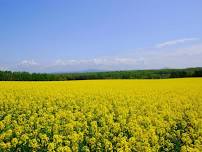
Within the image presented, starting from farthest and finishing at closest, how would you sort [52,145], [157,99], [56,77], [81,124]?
1. [56,77]
2. [157,99]
3. [81,124]
4. [52,145]

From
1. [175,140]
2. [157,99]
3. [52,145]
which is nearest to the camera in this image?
[52,145]

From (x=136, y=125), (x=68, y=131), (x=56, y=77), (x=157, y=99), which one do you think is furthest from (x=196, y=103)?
(x=56, y=77)

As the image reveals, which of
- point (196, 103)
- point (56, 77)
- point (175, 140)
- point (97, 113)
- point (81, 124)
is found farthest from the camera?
point (56, 77)

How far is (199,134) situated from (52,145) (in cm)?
434

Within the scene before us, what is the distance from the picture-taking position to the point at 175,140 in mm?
9844

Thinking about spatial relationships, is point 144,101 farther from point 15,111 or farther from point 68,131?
point 68,131

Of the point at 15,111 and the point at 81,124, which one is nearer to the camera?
the point at 81,124

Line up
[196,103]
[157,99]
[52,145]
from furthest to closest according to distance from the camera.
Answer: [157,99] < [196,103] < [52,145]

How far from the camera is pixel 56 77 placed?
48188mm

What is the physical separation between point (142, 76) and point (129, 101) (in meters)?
34.0

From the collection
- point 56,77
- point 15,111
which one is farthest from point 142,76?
point 15,111

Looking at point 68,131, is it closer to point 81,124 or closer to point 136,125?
point 81,124

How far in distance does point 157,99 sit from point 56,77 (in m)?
32.3

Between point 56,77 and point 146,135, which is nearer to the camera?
point 146,135
